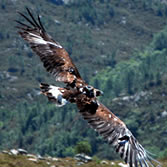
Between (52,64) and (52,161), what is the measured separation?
7989 mm

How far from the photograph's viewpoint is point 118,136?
18.6 m

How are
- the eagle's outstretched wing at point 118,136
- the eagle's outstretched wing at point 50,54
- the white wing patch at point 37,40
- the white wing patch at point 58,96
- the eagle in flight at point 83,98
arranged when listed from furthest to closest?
the white wing patch at point 37,40, the eagle's outstretched wing at point 50,54, the white wing patch at point 58,96, the eagle in flight at point 83,98, the eagle's outstretched wing at point 118,136

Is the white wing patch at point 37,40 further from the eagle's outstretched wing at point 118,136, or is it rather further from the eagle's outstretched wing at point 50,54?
the eagle's outstretched wing at point 118,136

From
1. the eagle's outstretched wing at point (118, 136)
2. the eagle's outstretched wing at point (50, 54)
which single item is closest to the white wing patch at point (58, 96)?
the eagle's outstretched wing at point (118, 136)

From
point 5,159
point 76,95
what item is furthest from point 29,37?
point 5,159

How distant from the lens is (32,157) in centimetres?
2692

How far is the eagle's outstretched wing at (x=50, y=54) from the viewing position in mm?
21814

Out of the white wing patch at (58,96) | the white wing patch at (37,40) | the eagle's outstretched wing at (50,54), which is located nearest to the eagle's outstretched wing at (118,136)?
the white wing patch at (58,96)

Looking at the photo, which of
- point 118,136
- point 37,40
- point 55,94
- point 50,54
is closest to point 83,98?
point 55,94

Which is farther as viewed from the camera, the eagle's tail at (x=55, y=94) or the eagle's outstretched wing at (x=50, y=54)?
the eagle's outstretched wing at (x=50, y=54)

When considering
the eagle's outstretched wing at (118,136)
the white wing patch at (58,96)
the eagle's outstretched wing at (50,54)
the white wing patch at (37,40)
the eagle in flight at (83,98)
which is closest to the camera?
the eagle's outstretched wing at (118,136)

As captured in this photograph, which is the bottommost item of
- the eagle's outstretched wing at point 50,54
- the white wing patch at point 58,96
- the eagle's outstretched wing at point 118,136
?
the eagle's outstretched wing at point 118,136

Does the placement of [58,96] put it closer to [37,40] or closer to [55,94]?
[55,94]

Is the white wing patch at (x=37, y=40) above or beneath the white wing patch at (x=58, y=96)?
above
